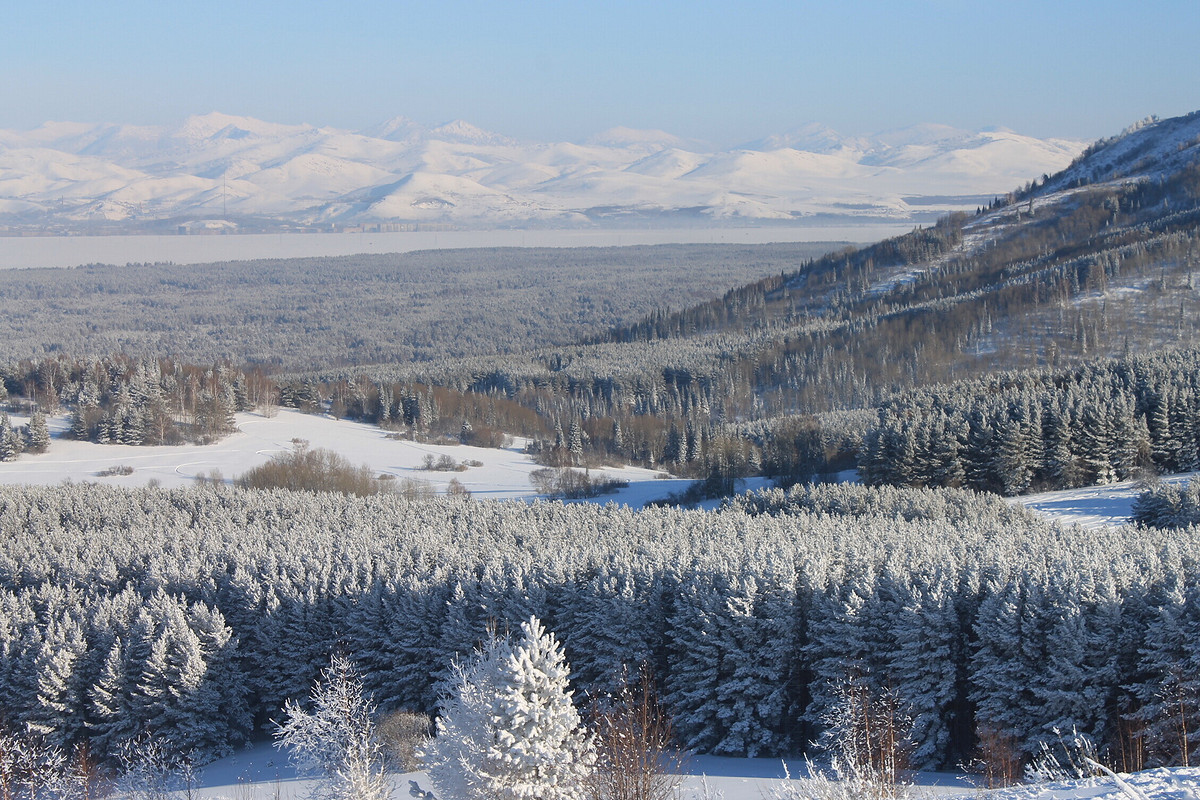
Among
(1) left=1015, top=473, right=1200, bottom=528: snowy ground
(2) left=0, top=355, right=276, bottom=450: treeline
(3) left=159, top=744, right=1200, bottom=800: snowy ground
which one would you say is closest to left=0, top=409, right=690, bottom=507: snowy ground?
(2) left=0, top=355, right=276, bottom=450: treeline

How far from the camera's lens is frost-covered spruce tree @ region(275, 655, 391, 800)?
765 inches

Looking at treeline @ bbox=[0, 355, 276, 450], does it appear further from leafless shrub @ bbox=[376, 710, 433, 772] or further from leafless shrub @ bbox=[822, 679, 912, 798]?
leafless shrub @ bbox=[822, 679, 912, 798]

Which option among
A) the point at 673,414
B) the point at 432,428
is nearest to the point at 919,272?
the point at 673,414

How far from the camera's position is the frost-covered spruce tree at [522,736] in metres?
16.2

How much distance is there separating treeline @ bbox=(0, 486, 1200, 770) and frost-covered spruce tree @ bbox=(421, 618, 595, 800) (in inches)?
510

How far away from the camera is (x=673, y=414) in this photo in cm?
12588

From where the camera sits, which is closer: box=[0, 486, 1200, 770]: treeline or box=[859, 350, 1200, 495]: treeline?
box=[0, 486, 1200, 770]: treeline

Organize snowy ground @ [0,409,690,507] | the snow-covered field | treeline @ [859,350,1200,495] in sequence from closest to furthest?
treeline @ [859,350,1200,495] → the snow-covered field → snowy ground @ [0,409,690,507]

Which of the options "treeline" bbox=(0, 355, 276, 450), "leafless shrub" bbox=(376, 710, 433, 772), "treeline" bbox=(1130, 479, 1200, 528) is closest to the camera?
"leafless shrub" bbox=(376, 710, 433, 772)

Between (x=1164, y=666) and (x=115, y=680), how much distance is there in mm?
33796

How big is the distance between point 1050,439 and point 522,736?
2200 inches

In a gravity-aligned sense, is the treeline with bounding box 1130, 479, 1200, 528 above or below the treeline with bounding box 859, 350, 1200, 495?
below

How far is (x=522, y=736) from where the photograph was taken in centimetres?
1636

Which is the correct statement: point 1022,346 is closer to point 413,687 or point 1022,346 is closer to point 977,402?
point 977,402
